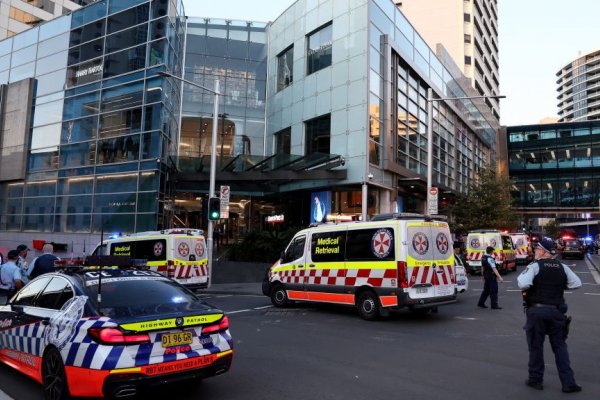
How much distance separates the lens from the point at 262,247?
72.6ft

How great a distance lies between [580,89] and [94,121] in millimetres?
152573

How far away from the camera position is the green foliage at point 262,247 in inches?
868

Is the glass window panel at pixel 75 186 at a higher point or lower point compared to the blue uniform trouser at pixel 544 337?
higher

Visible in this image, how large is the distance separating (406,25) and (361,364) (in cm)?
2813

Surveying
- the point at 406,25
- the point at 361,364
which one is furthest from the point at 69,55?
the point at 361,364

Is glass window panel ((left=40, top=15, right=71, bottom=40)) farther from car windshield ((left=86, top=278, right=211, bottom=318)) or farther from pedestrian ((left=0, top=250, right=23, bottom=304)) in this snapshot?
car windshield ((left=86, top=278, right=211, bottom=318))

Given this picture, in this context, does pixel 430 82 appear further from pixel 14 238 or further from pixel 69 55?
pixel 14 238

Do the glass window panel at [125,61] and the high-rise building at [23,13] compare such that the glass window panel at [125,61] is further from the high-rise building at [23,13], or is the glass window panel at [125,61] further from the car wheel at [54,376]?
the high-rise building at [23,13]

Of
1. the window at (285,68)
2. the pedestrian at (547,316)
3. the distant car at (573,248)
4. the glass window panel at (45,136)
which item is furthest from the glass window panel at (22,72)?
the distant car at (573,248)

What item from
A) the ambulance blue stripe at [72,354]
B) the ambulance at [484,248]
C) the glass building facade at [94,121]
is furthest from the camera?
the glass building facade at [94,121]

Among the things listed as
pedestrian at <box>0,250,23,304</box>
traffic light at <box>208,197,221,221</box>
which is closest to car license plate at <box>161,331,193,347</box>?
pedestrian at <box>0,250,23,304</box>

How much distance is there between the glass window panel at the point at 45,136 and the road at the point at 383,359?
26.0 meters

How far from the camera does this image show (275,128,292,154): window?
30328 mm

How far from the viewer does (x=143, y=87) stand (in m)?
27.3
